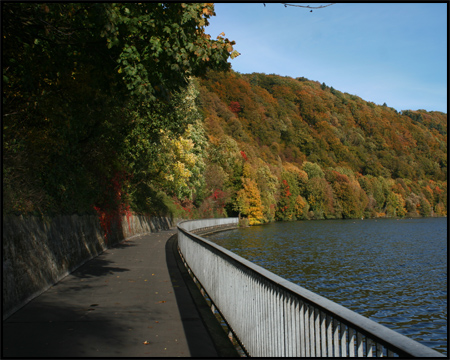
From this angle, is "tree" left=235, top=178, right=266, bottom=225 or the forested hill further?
the forested hill

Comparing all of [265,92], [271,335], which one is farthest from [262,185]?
[265,92]

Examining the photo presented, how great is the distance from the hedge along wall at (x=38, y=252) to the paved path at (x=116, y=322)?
27 centimetres

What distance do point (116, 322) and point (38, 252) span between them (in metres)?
3.71

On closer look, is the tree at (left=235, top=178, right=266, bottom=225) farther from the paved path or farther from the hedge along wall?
the paved path

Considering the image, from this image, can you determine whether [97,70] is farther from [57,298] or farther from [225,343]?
[225,343]

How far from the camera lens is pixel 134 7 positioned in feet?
35.6

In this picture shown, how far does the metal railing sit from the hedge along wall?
3656 millimetres

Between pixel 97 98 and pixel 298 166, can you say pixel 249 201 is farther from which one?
pixel 298 166

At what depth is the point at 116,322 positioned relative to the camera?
25.8 feet

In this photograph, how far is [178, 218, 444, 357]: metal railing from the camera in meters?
3.17

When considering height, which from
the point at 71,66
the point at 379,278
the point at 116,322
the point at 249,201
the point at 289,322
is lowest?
the point at 379,278

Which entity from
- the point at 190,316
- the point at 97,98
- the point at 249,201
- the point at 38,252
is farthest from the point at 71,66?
the point at 249,201

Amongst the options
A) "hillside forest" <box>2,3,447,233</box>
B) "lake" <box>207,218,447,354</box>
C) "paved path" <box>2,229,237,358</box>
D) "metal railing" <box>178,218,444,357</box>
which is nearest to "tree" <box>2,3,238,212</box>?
"hillside forest" <box>2,3,447,233</box>

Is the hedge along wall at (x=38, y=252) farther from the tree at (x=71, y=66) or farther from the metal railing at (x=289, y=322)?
the metal railing at (x=289, y=322)
